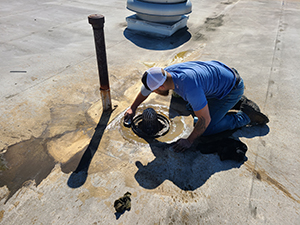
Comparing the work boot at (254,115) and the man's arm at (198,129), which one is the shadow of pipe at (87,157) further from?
the work boot at (254,115)

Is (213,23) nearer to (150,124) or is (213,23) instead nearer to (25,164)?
(150,124)

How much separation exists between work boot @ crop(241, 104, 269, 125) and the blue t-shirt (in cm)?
62

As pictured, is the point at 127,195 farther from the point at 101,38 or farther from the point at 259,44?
the point at 259,44

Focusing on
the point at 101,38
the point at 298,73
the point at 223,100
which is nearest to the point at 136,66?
A: the point at 101,38

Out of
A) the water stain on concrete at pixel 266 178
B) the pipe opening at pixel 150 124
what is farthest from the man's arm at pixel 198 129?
the water stain on concrete at pixel 266 178

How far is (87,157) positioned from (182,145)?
1.30 meters

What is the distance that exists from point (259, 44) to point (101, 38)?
18.2ft

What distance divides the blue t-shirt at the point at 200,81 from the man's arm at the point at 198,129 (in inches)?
3.4

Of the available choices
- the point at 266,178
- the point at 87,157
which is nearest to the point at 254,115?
the point at 266,178

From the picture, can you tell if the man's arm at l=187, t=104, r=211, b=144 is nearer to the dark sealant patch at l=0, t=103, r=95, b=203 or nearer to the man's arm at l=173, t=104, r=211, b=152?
the man's arm at l=173, t=104, r=211, b=152

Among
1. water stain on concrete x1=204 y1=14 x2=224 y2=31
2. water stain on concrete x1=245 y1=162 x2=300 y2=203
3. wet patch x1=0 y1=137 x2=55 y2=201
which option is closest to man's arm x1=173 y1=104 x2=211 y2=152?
water stain on concrete x1=245 y1=162 x2=300 y2=203

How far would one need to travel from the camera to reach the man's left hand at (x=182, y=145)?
2.93 meters

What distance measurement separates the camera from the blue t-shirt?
2594 mm

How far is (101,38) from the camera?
3.13 metres
